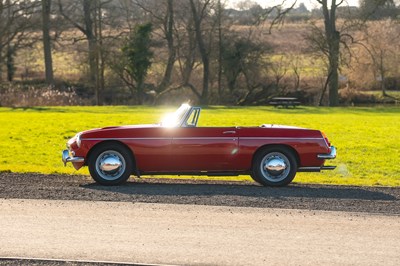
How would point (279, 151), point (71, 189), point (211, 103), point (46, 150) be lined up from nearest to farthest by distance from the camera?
point (71, 189), point (279, 151), point (46, 150), point (211, 103)

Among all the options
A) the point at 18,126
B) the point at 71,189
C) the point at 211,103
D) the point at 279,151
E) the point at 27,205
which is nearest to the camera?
the point at 27,205

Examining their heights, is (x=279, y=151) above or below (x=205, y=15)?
below

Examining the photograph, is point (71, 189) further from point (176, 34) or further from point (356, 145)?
point (176, 34)

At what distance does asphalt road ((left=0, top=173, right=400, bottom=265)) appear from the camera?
720 cm

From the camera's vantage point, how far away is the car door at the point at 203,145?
39.3 feet

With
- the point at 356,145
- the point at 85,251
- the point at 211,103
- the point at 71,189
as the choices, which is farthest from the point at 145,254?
the point at 211,103

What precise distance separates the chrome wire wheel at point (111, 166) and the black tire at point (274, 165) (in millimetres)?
2248

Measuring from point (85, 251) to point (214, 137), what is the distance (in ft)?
16.5

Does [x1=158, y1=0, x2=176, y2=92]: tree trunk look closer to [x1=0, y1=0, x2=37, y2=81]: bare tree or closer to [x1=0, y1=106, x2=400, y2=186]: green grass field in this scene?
[x1=0, y1=0, x2=37, y2=81]: bare tree

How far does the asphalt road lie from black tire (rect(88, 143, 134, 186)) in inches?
8.8

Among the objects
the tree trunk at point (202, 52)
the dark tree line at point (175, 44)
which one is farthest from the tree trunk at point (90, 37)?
the tree trunk at point (202, 52)

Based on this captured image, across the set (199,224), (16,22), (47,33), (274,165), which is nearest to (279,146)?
(274,165)

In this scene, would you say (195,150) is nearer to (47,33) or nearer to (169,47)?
(47,33)

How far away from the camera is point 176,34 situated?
187ft
